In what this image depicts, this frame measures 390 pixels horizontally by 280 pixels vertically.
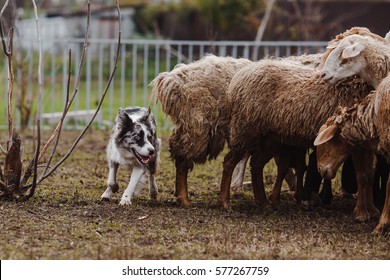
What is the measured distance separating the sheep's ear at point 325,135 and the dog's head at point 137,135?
1.69 meters

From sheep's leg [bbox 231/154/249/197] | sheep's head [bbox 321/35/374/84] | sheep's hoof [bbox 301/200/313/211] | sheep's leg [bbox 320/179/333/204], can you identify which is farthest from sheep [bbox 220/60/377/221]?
sheep's leg [bbox 231/154/249/197]

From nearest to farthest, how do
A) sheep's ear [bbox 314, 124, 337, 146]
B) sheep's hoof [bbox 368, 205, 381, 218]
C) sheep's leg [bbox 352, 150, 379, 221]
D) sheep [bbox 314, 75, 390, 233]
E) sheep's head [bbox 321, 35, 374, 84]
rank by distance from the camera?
sheep [bbox 314, 75, 390, 233] < sheep's ear [bbox 314, 124, 337, 146] < sheep's head [bbox 321, 35, 374, 84] < sheep's leg [bbox 352, 150, 379, 221] < sheep's hoof [bbox 368, 205, 381, 218]

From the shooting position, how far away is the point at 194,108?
8414mm

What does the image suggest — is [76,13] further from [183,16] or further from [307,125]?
[307,125]

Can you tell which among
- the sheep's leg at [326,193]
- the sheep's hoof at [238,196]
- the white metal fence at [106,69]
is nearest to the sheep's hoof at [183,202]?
the sheep's hoof at [238,196]

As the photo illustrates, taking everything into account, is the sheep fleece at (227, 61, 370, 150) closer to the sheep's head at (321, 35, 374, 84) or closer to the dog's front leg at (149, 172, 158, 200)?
the sheep's head at (321, 35, 374, 84)

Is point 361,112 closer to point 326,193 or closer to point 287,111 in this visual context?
point 287,111

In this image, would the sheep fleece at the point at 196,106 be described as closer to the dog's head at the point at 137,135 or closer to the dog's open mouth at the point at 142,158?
the dog's head at the point at 137,135

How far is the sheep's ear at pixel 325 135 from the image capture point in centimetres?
752

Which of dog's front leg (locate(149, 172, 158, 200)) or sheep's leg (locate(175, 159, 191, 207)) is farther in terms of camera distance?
dog's front leg (locate(149, 172, 158, 200))

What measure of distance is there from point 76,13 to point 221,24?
5345 mm

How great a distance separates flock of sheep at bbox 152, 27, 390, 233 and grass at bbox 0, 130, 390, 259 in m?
0.33

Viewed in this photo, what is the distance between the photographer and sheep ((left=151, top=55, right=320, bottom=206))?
8.42m
